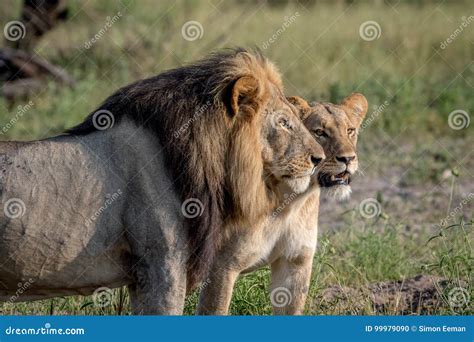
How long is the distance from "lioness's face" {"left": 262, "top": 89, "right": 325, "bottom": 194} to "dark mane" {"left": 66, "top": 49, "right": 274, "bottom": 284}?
0.63ft

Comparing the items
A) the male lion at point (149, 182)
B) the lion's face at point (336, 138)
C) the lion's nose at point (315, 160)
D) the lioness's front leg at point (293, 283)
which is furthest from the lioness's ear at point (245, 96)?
the lioness's front leg at point (293, 283)

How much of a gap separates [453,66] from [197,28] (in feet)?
10.4

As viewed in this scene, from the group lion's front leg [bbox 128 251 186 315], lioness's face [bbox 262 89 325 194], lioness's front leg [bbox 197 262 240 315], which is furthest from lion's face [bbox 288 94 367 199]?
lion's front leg [bbox 128 251 186 315]

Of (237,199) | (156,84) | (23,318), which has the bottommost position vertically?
(23,318)

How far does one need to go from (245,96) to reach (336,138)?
75cm

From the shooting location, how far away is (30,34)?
35.8 feet

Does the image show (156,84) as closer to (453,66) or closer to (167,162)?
(167,162)

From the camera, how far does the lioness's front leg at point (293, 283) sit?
5.41 meters

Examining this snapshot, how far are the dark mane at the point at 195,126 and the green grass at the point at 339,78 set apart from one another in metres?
1.00

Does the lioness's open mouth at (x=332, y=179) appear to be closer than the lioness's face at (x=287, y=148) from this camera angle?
No

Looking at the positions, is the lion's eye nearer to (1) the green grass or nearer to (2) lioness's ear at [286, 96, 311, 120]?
(2) lioness's ear at [286, 96, 311, 120]

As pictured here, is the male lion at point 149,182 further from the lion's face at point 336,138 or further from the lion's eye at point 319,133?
the lion's eye at point 319,133

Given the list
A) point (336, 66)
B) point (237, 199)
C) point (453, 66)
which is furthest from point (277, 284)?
point (453, 66)

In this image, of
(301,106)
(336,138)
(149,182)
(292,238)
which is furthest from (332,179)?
(149,182)
